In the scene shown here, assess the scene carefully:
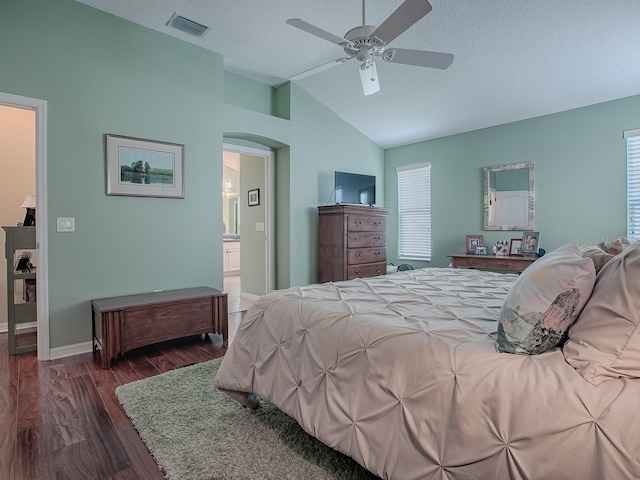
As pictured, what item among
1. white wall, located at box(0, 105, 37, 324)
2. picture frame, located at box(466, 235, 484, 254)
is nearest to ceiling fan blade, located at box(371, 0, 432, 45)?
picture frame, located at box(466, 235, 484, 254)

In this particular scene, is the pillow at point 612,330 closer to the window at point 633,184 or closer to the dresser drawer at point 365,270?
the dresser drawer at point 365,270

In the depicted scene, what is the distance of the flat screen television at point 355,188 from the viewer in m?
5.16

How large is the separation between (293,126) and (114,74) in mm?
2162

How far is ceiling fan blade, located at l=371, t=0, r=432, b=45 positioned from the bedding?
1665 millimetres

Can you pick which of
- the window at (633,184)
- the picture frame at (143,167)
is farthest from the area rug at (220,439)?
the window at (633,184)

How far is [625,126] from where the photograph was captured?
13.1 ft

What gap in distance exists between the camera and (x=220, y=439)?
1793mm

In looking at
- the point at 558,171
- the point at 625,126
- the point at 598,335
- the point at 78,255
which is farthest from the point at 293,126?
the point at 598,335

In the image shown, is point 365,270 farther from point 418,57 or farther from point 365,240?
point 418,57

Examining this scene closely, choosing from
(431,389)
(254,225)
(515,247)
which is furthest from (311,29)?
(515,247)

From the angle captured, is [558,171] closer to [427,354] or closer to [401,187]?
[401,187]

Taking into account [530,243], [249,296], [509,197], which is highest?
[509,197]

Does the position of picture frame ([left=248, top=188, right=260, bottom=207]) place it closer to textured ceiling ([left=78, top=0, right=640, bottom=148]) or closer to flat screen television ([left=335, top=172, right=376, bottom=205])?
flat screen television ([left=335, top=172, right=376, bottom=205])

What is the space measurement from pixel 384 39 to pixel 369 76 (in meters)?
0.43
